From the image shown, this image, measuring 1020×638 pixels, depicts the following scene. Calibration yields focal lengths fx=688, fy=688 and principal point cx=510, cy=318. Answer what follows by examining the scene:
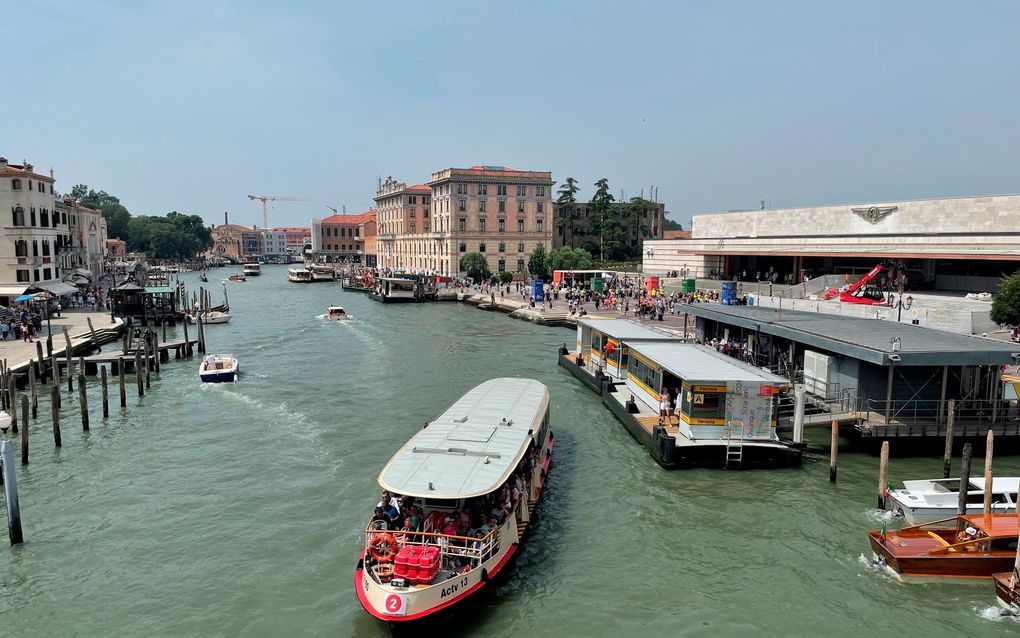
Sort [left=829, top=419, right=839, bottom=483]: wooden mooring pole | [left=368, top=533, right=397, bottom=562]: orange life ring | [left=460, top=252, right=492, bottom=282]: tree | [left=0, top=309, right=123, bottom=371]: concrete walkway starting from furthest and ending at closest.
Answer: [left=460, top=252, right=492, bottom=282]: tree
[left=0, top=309, right=123, bottom=371]: concrete walkway
[left=829, top=419, right=839, bottom=483]: wooden mooring pole
[left=368, top=533, right=397, bottom=562]: orange life ring

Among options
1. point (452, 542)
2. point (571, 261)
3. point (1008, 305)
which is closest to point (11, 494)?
point (452, 542)

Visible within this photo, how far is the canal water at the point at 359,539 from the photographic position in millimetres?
14000

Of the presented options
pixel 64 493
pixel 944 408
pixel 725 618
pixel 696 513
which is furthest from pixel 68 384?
pixel 944 408

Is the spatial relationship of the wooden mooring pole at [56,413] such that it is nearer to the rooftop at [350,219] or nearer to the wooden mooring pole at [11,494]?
the wooden mooring pole at [11,494]

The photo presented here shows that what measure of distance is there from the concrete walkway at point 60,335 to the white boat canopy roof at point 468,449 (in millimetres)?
25043

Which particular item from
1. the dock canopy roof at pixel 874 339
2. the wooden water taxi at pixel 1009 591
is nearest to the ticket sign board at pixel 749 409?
the dock canopy roof at pixel 874 339

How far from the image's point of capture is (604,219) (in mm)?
109250

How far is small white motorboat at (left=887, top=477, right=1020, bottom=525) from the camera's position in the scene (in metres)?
17.2

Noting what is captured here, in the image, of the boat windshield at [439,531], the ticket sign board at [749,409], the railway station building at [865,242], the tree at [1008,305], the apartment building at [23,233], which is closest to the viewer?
the boat windshield at [439,531]

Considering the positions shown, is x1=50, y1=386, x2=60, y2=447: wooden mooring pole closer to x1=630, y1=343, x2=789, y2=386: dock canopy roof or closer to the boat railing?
the boat railing

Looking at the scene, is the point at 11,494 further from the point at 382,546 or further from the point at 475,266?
the point at 475,266

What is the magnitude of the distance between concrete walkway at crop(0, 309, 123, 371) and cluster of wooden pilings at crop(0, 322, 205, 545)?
0.94 m

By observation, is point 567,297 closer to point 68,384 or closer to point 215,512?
point 68,384

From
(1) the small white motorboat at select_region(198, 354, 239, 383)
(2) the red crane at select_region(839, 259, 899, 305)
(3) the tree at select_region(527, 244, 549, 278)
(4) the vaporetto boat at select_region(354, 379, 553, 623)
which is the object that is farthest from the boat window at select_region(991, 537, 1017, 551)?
(3) the tree at select_region(527, 244, 549, 278)
